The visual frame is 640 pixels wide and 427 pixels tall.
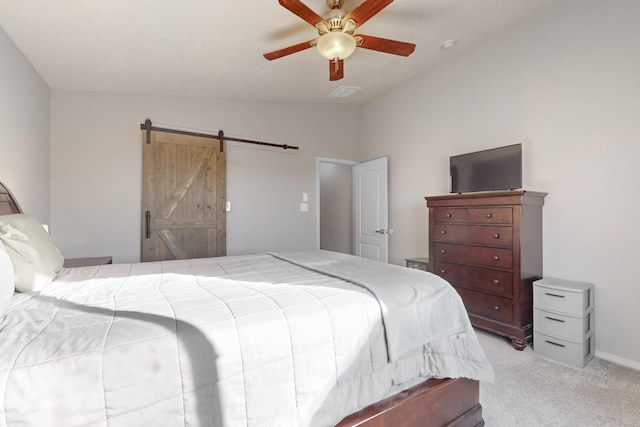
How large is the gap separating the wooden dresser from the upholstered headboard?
3.71m

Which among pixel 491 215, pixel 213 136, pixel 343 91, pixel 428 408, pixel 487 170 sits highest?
pixel 343 91

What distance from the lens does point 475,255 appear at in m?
2.85

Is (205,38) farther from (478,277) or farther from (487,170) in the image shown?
(478,277)

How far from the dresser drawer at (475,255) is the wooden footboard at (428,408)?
142cm

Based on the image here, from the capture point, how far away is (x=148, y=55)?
280cm

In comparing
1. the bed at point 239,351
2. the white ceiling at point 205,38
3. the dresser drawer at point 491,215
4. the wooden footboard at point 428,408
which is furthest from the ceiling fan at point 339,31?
the wooden footboard at point 428,408

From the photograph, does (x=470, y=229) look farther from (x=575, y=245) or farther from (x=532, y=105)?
(x=532, y=105)

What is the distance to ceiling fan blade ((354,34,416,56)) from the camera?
2.30m

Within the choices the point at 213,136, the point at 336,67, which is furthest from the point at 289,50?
the point at 213,136

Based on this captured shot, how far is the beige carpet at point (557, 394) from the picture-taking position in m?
1.67

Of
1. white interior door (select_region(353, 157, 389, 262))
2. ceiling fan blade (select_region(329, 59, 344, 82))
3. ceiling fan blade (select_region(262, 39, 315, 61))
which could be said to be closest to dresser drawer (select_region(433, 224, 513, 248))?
white interior door (select_region(353, 157, 389, 262))

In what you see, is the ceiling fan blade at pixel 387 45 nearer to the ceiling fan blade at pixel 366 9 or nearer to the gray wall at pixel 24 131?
the ceiling fan blade at pixel 366 9

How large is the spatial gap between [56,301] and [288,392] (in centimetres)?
103

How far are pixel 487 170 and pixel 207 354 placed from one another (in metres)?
3.11
